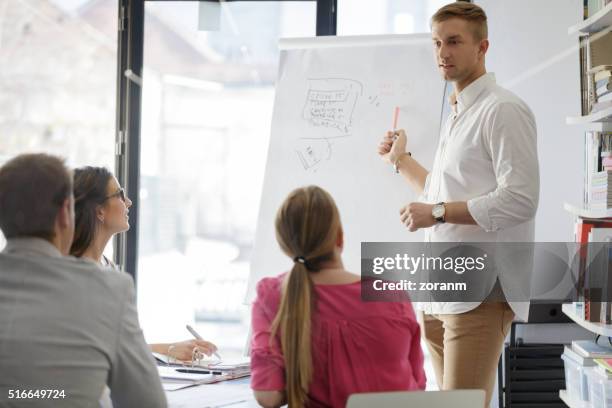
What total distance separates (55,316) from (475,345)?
3.70ft

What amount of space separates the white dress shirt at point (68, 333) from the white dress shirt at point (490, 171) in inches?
38.0

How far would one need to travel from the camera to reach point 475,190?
6.93ft

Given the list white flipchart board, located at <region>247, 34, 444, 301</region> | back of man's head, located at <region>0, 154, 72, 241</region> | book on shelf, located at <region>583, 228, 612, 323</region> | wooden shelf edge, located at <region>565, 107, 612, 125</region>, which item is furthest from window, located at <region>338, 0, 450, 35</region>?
back of man's head, located at <region>0, 154, 72, 241</region>

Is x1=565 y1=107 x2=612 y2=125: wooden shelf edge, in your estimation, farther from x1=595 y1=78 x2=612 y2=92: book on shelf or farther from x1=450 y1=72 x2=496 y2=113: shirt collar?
x1=450 y1=72 x2=496 y2=113: shirt collar

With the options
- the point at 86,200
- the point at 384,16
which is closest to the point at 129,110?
the point at 384,16

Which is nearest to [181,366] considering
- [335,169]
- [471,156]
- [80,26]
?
[471,156]

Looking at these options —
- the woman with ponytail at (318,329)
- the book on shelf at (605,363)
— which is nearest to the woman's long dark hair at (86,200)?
the woman with ponytail at (318,329)

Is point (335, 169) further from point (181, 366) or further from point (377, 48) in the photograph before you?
point (181, 366)

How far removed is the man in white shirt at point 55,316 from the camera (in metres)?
1.42

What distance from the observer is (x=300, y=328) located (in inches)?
61.9

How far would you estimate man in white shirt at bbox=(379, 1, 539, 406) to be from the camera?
2.02 metres

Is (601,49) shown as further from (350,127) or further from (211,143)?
(211,143)

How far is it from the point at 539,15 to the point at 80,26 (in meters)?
2.79

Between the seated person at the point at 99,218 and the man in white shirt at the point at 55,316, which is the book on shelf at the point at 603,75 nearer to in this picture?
the seated person at the point at 99,218
